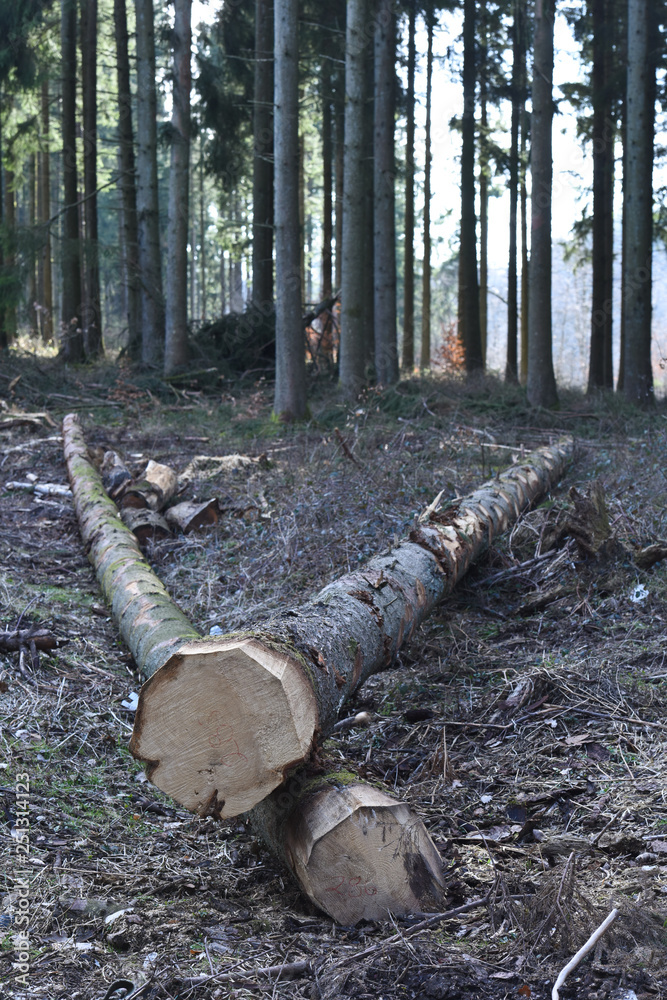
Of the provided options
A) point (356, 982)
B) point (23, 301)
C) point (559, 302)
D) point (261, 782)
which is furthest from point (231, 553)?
point (559, 302)

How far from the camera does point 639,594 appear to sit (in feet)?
14.9

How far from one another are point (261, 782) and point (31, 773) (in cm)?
117

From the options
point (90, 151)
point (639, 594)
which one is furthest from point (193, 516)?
point (90, 151)

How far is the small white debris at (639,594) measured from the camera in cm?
448

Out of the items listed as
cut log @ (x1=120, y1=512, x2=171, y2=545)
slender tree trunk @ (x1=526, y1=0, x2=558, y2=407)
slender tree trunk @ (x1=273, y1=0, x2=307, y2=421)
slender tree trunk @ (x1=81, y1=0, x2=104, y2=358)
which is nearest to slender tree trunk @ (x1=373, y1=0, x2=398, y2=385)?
slender tree trunk @ (x1=526, y1=0, x2=558, y2=407)

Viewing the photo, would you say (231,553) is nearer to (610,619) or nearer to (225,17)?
(610,619)

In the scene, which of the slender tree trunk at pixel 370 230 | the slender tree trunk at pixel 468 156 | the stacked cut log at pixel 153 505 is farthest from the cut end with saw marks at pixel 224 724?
the slender tree trunk at pixel 468 156

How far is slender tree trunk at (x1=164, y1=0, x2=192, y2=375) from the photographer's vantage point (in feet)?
42.3

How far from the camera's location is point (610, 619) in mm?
4418

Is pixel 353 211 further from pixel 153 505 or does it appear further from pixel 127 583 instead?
pixel 127 583

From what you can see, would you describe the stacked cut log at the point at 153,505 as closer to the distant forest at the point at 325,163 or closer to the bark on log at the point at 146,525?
the bark on log at the point at 146,525

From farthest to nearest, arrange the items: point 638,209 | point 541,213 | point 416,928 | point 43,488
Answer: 1. point 638,209
2. point 541,213
3. point 43,488
4. point 416,928

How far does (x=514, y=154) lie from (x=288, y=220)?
11.1 meters

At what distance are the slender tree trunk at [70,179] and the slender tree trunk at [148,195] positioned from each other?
1841 millimetres
